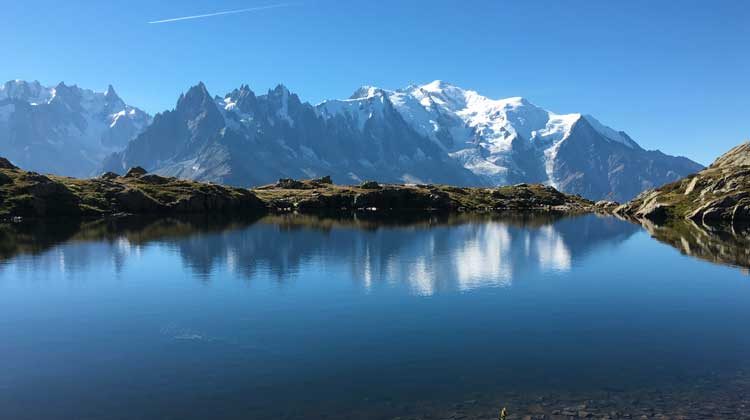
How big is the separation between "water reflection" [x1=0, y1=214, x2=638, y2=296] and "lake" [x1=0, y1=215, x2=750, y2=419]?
37.1 inches

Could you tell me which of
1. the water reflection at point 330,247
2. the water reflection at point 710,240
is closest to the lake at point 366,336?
the water reflection at point 330,247

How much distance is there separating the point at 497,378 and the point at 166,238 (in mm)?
102213

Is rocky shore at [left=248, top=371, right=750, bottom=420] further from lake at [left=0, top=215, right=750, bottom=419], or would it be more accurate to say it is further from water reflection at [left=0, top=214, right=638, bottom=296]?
water reflection at [left=0, top=214, right=638, bottom=296]

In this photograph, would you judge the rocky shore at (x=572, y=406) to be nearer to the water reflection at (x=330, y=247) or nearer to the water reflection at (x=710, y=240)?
the water reflection at (x=330, y=247)

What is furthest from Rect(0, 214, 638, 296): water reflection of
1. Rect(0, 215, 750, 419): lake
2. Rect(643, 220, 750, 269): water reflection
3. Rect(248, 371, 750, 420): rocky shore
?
Rect(248, 371, 750, 420): rocky shore

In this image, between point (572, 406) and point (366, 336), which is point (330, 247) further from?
point (572, 406)

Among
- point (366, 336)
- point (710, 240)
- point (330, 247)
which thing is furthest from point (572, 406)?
point (710, 240)

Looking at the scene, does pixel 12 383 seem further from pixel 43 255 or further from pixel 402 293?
pixel 43 255

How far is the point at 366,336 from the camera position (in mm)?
47844

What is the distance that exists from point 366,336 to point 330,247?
213 ft

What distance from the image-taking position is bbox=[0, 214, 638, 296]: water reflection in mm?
82875

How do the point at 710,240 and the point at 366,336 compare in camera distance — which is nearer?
the point at 366,336

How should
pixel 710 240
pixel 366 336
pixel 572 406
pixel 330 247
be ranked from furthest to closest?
1. pixel 710 240
2. pixel 330 247
3. pixel 366 336
4. pixel 572 406

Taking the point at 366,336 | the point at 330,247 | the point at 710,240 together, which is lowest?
the point at 366,336
